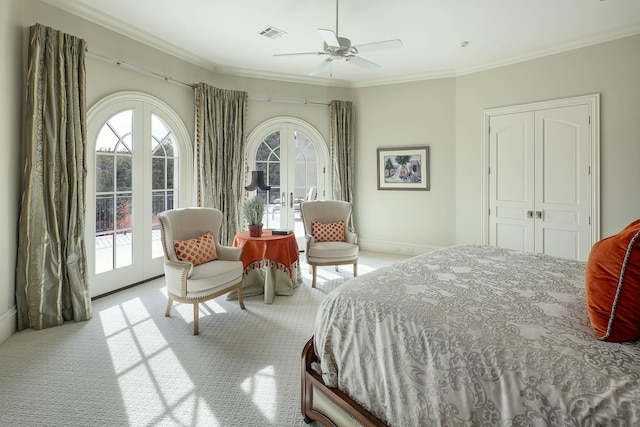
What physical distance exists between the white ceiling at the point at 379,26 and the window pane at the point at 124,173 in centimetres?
123

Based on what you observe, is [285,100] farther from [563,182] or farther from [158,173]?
[563,182]

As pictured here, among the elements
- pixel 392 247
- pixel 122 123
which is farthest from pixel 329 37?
pixel 392 247

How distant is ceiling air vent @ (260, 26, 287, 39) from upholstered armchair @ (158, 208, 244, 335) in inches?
90.5

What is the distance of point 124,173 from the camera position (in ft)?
13.8

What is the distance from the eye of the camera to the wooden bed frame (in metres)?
1.58

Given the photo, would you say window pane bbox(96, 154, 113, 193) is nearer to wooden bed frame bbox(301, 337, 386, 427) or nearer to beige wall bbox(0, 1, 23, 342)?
beige wall bbox(0, 1, 23, 342)

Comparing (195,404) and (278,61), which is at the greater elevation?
(278,61)

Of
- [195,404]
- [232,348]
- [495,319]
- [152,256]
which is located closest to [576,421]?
[495,319]

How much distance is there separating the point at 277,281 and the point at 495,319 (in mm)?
2897

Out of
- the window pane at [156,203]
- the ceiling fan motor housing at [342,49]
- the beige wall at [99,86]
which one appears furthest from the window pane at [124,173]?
the ceiling fan motor housing at [342,49]

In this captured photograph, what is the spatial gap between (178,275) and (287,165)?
3.33 meters

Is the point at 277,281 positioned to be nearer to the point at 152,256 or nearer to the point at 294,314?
the point at 294,314

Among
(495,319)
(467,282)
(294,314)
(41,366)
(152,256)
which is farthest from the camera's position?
(152,256)

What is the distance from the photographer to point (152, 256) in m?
4.65
